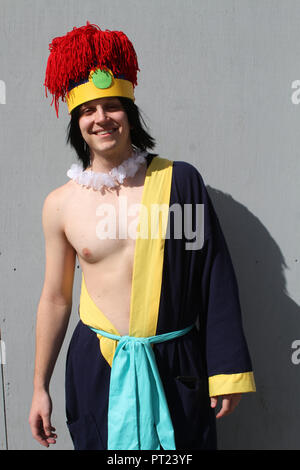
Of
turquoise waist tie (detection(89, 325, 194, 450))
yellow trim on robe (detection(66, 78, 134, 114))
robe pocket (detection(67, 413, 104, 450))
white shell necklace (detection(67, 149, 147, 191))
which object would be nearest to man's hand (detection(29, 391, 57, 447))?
robe pocket (detection(67, 413, 104, 450))

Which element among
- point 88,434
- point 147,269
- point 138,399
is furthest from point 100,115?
point 88,434

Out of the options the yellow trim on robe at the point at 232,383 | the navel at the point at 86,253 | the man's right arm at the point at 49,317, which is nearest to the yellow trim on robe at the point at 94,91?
the man's right arm at the point at 49,317

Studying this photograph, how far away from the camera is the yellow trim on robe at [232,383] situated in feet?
3.76

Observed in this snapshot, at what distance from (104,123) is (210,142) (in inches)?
19.2

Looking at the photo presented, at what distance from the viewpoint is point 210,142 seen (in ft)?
4.91

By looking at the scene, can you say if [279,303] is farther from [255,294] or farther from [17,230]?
[17,230]

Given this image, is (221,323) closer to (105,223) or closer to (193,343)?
(193,343)

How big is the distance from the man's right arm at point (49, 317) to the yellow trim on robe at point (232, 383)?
0.51 metres

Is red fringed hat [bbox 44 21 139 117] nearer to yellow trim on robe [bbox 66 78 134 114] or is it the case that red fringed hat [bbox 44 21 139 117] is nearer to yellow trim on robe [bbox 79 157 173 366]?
yellow trim on robe [bbox 66 78 134 114]

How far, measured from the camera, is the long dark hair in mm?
1197

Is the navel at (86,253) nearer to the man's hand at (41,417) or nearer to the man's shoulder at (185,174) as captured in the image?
the man's shoulder at (185,174)

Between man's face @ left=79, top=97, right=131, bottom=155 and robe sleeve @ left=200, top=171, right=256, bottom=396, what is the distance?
0.29 m

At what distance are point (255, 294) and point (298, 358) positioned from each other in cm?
30
